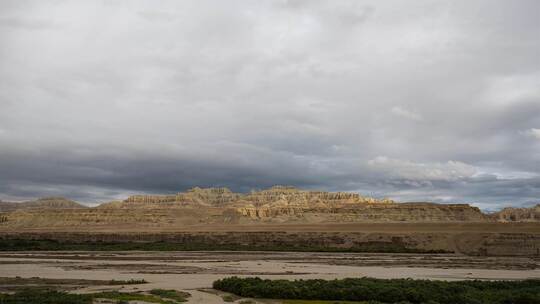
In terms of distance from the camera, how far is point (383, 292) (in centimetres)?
2480

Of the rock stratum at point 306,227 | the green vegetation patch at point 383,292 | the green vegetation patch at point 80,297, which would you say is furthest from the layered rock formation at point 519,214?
the green vegetation patch at point 80,297

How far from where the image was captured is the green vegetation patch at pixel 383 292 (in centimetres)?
2438

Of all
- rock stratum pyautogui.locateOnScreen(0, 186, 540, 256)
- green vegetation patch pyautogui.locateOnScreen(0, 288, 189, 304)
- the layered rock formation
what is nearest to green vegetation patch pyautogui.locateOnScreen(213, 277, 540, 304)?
green vegetation patch pyautogui.locateOnScreen(0, 288, 189, 304)

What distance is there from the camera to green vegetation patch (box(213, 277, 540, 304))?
2438cm

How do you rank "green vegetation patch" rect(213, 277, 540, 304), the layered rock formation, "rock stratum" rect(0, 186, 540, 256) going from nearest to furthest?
"green vegetation patch" rect(213, 277, 540, 304) < "rock stratum" rect(0, 186, 540, 256) < the layered rock formation

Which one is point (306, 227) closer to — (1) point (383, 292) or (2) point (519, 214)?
(1) point (383, 292)

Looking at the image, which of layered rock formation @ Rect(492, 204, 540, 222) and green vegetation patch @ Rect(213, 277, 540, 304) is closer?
green vegetation patch @ Rect(213, 277, 540, 304)

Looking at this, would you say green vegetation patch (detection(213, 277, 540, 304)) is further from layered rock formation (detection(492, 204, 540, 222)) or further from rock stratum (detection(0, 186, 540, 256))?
layered rock formation (detection(492, 204, 540, 222))

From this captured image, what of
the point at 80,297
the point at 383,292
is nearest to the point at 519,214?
the point at 383,292

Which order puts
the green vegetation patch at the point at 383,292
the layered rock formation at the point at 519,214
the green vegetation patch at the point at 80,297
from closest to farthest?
the green vegetation patch at the point at 80,297 → the green vegetation patch at the point at 383,292 → the layered rock formation at the point at 519,214

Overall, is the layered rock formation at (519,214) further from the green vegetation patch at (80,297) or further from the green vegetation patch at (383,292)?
the green vegetation patch at (80,297)

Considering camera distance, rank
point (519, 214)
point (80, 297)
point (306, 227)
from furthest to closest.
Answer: point (519, 214), point (306, 227), point (80, 297)

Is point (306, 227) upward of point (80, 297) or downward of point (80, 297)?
upward

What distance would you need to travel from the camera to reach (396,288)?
2536cm
